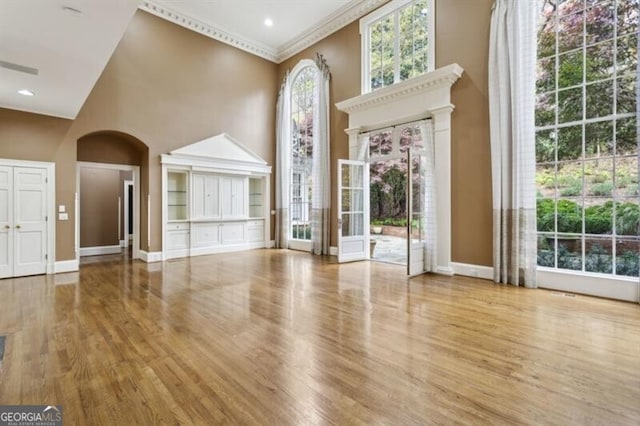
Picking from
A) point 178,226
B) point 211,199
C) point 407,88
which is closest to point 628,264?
point 407,88

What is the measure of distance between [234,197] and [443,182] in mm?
5343

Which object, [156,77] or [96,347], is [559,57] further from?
[156,77]

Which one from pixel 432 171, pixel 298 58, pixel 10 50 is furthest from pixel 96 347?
pixel 298 58

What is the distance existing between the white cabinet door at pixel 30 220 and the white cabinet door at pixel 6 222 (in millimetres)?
53

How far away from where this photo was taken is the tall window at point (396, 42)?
5.95 metres

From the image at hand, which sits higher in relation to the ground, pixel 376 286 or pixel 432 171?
pixel 432 171

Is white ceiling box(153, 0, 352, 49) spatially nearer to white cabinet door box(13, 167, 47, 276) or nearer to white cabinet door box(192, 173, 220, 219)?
white cabinet door box(192, 173, 220, 219)

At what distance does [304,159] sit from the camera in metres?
8.52

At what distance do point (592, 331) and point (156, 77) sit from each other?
8.57 m

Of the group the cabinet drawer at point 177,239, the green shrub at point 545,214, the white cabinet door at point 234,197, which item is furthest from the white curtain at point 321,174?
the green shrub at point 545,214

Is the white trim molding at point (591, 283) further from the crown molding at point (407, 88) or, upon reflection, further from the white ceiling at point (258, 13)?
the white ceiling at point (258, 13)

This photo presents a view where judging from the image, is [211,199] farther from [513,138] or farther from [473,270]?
[513,138]

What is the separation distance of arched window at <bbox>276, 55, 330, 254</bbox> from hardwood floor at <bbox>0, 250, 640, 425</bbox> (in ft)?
11.2

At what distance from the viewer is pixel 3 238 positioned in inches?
209
